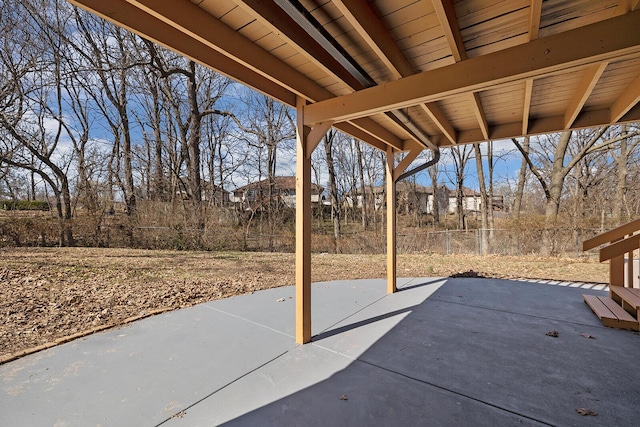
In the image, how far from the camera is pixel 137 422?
1706mm

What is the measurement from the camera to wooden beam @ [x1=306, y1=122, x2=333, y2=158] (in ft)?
8.93

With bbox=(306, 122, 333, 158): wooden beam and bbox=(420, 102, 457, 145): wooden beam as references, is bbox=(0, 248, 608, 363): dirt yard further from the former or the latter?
bbox=(420, 102, 457, 145): wooden beam

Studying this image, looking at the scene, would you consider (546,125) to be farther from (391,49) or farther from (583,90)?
(391,49)

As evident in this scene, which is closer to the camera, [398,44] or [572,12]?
[572,12]

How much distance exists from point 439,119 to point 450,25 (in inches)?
67.9

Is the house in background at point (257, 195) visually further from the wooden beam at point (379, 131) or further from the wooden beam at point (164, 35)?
the wooden beam at point (164, 35)

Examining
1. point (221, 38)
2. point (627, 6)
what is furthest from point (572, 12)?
point (221, 38)

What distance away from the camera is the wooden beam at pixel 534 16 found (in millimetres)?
1580

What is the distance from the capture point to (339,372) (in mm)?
2260

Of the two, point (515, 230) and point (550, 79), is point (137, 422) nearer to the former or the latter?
point (550, 79)

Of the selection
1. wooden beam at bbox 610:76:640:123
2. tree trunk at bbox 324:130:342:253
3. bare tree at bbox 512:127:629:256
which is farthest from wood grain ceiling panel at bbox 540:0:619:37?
tree trunk at bbox 324:130:342:253

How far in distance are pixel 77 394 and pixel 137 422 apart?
0.62m

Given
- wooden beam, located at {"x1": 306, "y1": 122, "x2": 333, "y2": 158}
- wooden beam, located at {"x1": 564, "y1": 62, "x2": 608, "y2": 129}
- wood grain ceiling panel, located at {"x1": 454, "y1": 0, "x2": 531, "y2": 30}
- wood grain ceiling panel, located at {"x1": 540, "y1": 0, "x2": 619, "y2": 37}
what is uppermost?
wood grain ceiling panel, located at {"x1": 454, "y1": 0, "x2": 531, "y2": 30}

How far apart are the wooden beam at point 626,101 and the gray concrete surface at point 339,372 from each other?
7.33ft
